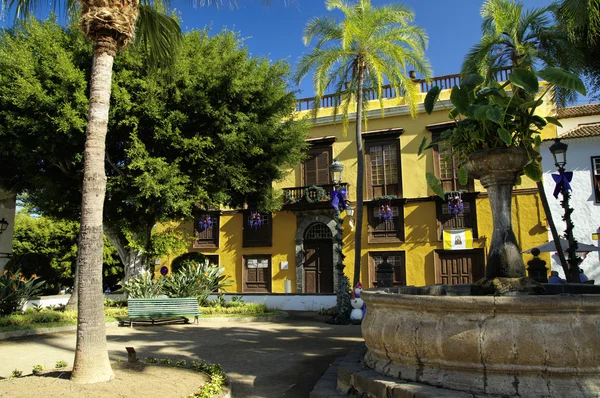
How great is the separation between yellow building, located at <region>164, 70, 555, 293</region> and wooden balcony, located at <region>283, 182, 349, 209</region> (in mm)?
52

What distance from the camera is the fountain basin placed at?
→ 4.23 m

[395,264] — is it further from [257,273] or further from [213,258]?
[213,258]

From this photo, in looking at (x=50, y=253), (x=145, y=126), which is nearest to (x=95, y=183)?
(x=145, y=126)

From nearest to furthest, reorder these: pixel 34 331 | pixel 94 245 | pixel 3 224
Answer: pixel 94 245 < pixel 34 331 < pixel 3 224

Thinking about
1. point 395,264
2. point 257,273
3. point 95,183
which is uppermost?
point 95,183

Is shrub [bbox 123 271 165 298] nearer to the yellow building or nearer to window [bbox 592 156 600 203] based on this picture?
the yellow building

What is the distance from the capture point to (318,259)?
24344 mm

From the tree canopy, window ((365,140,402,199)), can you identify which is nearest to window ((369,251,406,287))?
window ((365,140,402,199))

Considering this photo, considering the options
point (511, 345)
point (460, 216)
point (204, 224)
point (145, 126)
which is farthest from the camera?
point (204, 224)

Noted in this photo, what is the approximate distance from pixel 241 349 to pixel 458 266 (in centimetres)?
1494

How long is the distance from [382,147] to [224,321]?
1299cm

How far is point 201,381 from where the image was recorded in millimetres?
6000

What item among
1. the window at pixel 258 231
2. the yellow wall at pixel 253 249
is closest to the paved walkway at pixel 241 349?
the yellow wall at pixel 253 249

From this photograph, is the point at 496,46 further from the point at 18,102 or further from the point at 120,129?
the point at 18,102
